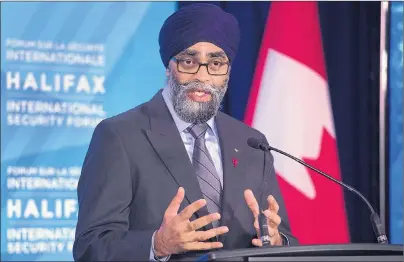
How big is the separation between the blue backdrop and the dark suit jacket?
1.65 metres

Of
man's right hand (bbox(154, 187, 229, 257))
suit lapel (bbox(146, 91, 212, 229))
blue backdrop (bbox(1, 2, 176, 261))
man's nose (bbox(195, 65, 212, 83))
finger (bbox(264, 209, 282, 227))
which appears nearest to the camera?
man's right hand (bbox(154, 187, 229, 257))

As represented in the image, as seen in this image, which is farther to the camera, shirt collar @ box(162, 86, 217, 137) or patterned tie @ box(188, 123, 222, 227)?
shirt collar @ box(162, 86, 217, 137)

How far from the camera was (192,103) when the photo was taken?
2.84m

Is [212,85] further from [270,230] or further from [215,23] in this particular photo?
[270,230]

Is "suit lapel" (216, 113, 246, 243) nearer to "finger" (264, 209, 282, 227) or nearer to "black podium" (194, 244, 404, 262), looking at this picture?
"finger" (264, 209, 282, 227)

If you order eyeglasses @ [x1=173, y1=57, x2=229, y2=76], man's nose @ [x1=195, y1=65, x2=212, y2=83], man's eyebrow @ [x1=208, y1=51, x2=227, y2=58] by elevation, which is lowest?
man's nose @ [x1=195, y1=65, x2=212, y2=83]

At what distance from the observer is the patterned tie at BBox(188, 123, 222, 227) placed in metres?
2.73

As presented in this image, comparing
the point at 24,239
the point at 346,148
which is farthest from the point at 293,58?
the point at 24,239

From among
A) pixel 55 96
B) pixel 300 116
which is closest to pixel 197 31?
pixel 55 96

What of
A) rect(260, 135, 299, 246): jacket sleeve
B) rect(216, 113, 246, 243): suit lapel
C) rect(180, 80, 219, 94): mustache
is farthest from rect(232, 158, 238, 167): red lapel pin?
rect(180, 80, 219, 94): mustache

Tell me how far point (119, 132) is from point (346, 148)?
8.76ft

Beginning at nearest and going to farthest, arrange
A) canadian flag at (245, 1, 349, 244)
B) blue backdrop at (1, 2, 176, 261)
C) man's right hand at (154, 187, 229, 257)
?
man's right hand at (154, 187, 229, 257)
blue backdrop at (1, 2, 176, 261)
canadian flag at (245, 1, 349, 244)

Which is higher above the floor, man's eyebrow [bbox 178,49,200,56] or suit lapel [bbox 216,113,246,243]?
man's eyebrow [bbox 178,49,200,56]

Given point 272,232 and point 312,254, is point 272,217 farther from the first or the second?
point 312,254
